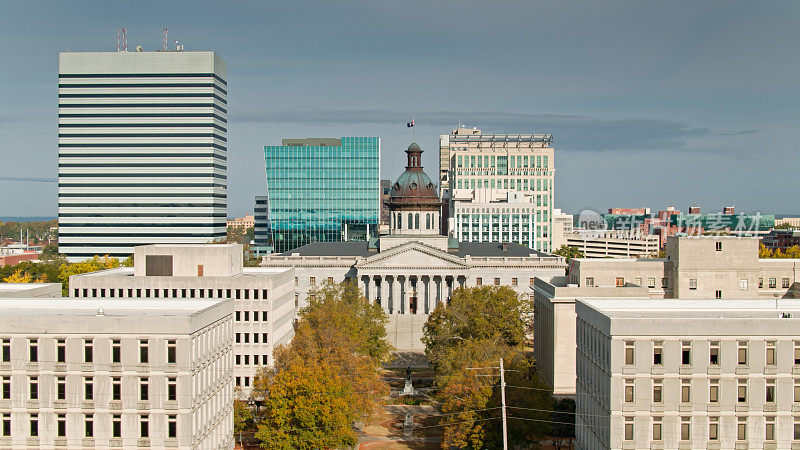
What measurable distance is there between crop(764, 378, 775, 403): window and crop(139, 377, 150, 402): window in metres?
44.5

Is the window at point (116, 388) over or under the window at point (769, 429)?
over

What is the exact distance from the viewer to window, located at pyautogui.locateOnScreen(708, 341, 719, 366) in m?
58.2

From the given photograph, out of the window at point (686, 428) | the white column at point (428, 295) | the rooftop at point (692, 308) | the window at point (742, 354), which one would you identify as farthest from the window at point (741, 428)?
the white column at point (428, 295)

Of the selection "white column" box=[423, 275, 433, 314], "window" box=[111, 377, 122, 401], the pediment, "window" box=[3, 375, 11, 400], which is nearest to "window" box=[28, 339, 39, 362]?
"window" box=[3, 375, 11, 400]

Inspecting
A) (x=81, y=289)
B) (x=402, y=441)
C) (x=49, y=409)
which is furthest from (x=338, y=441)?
(x=81, y=289)

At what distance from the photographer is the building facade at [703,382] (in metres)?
57.9

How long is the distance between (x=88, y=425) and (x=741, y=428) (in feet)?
155

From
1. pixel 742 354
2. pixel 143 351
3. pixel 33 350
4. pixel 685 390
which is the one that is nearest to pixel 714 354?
pixel 742 354

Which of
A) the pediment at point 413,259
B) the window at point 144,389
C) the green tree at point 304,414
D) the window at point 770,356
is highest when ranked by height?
the pediment at point 413,259

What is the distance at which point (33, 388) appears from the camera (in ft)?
196

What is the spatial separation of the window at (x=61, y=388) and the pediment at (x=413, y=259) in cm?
9853

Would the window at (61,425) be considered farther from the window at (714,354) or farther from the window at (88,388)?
the window at (714,354)

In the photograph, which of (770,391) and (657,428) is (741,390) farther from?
(657,428)

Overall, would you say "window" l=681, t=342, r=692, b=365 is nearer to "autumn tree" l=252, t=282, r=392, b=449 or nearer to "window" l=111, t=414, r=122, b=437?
"autumn tree" l=252, t=282, r=392, b=449
